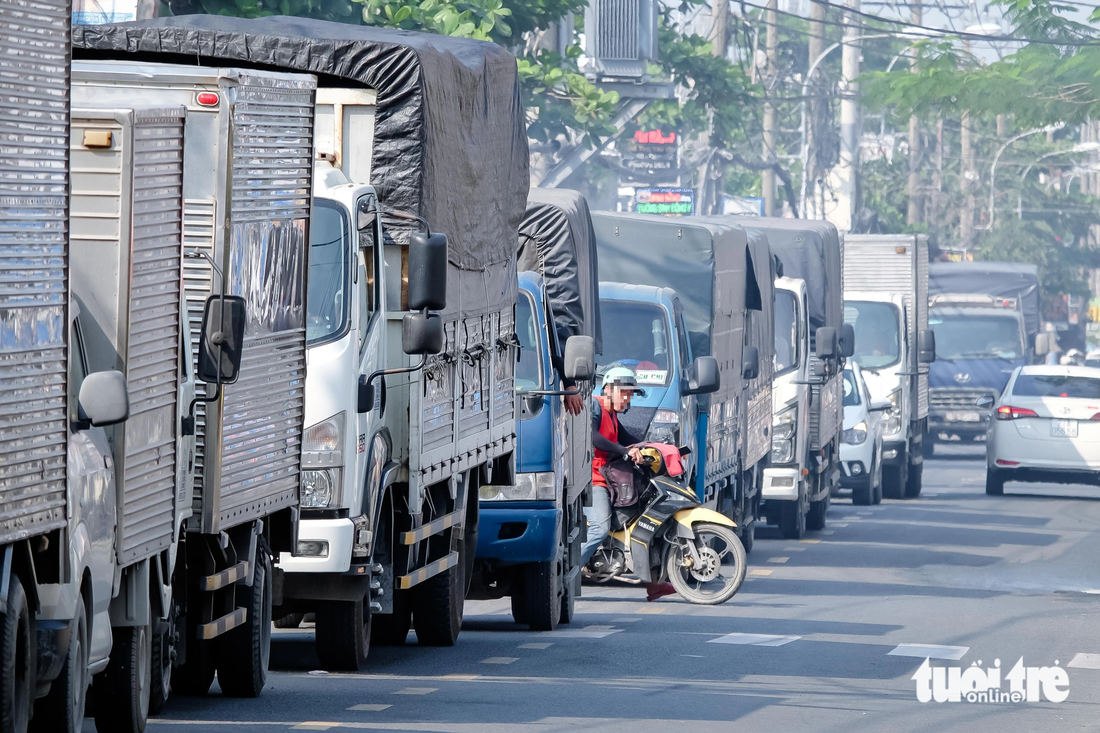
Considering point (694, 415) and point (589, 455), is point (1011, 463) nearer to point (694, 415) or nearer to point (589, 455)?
point (694, 415)

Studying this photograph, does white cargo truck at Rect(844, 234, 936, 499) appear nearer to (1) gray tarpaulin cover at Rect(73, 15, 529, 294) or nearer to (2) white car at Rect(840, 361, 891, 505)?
(2) white car at Rect(840, 361, 891, 505)

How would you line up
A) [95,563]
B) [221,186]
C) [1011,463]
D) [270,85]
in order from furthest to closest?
[1011,463] < [270,85] < [221,186] < [95,563]

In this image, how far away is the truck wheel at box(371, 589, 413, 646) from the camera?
12.2 metres

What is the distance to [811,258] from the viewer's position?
81.6 feet

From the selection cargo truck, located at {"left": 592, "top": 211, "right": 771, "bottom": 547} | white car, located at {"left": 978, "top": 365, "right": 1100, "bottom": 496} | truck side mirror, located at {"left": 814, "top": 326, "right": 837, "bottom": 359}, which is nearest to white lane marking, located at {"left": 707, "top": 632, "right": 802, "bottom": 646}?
cargo truck, located at {"left": 592, "top": 211, "right": 771, "bottom": 547}

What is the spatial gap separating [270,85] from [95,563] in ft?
9.00

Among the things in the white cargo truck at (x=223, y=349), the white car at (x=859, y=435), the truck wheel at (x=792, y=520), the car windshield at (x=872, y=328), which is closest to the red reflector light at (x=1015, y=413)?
the white car at (x=859, y=435)

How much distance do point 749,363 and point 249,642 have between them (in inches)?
428

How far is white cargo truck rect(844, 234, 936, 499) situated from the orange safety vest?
13439 millimetres

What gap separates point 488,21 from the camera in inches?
784

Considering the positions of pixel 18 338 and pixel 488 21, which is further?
pixel 488 21

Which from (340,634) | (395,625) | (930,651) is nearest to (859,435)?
(930,651)

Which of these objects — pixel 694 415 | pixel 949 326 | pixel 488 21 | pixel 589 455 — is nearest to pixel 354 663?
pixel 589 455

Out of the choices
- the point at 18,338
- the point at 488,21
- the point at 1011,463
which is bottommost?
the point at 1011,463
